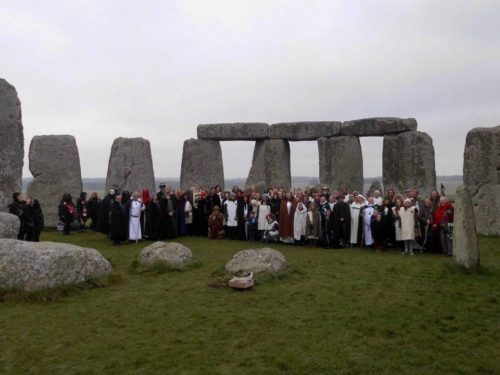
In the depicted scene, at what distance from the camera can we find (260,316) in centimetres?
723

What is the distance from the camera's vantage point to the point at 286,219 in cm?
1445

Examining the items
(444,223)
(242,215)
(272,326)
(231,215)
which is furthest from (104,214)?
(272,326)

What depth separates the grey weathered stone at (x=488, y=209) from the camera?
48.8 feet

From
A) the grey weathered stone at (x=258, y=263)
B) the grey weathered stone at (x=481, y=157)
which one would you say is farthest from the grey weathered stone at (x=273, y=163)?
the grey weathered stone at (x=258, y=263)

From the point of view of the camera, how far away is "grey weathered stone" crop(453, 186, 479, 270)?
9734mm

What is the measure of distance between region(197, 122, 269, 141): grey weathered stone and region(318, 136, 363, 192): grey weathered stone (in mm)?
2461

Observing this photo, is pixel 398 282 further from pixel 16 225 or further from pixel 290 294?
pixel 16 225

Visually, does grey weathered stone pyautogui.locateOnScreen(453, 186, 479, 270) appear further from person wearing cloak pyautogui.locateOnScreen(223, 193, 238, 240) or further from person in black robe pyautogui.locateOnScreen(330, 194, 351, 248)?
person wearing cloak pyautogui.locateOnScreen(223, 193, 238, 240)

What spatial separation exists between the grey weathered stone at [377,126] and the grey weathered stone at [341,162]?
0.35 metres

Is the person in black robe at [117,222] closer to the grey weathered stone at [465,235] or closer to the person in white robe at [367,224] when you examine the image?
the person in white robe at [367,224]

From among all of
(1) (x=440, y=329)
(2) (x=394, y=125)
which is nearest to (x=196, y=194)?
(2) (x=394, y=125)

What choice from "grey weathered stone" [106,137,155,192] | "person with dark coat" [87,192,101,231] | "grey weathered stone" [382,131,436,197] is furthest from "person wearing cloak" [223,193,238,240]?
"grey weathered stone" [382,131,436,197]

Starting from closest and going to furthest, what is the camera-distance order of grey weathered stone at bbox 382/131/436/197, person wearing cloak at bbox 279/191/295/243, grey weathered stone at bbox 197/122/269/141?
1. person wearing cloak at bbox 279/191/295/243
2. grey weathered stone at bbox 382/131/436/197
3. grey weathered stone at bbox 197/122/269/141

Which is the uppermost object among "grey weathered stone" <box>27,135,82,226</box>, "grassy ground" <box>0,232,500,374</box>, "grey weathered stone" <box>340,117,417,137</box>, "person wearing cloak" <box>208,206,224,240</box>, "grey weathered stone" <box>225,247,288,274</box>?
"grey weathered stone" <box>340,117,417,137</box>
